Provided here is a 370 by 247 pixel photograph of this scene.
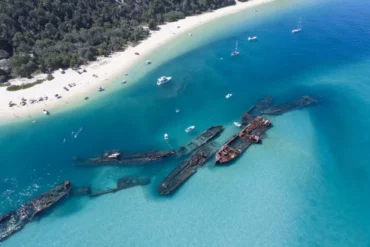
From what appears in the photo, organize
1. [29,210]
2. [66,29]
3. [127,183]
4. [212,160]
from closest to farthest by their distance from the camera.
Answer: [29,210]
[127,183]
[212,160]
[66,29]

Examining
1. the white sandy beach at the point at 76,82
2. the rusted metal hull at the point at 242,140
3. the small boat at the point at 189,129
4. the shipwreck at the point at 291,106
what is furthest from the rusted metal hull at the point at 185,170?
the white sandy beach at the point at 76,82

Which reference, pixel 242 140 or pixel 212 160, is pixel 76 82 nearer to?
pixel 212 160

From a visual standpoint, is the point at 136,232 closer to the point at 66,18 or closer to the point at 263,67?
the point at 263,67

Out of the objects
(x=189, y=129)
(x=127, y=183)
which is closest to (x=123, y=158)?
(x=127, y=183)

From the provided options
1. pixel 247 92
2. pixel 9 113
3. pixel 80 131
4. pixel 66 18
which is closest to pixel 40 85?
pixel 9 113

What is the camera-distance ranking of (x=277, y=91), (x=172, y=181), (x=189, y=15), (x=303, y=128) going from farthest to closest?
(x=189, y=15) → (x=277, y=91) → (x=303, y=128) → (x=172, y=181)

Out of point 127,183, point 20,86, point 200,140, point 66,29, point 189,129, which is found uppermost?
point 66,29

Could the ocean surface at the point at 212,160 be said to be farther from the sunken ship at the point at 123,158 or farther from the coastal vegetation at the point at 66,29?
the coastal vegetation at the point at 66,29
